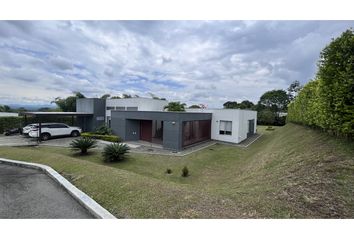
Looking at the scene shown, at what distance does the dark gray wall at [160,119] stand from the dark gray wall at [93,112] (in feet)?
15.9

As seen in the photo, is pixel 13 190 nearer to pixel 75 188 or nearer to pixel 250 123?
pixel 75 188

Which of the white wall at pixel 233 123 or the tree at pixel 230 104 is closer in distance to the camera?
the white wall at pixel 233 123

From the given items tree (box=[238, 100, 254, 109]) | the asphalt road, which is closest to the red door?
the asphalt road

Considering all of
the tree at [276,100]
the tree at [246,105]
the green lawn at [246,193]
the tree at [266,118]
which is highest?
the tree at [276,100]

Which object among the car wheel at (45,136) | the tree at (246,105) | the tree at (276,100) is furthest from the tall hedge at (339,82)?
the tree at (276,100)

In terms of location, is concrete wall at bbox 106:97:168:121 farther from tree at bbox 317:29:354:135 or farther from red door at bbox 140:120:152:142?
tree at bbox 317:29:354:135

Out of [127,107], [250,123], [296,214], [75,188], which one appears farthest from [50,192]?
[250,123]

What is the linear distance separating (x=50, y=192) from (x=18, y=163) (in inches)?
183

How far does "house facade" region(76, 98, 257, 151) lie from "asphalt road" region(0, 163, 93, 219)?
32.0 ft

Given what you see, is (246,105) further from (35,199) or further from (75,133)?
(35,199)

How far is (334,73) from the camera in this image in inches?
290

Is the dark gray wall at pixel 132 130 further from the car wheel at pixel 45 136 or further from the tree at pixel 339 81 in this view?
the tree at pixel 339 81

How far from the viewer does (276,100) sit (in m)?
61.2

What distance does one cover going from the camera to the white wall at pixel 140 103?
22.7 m
